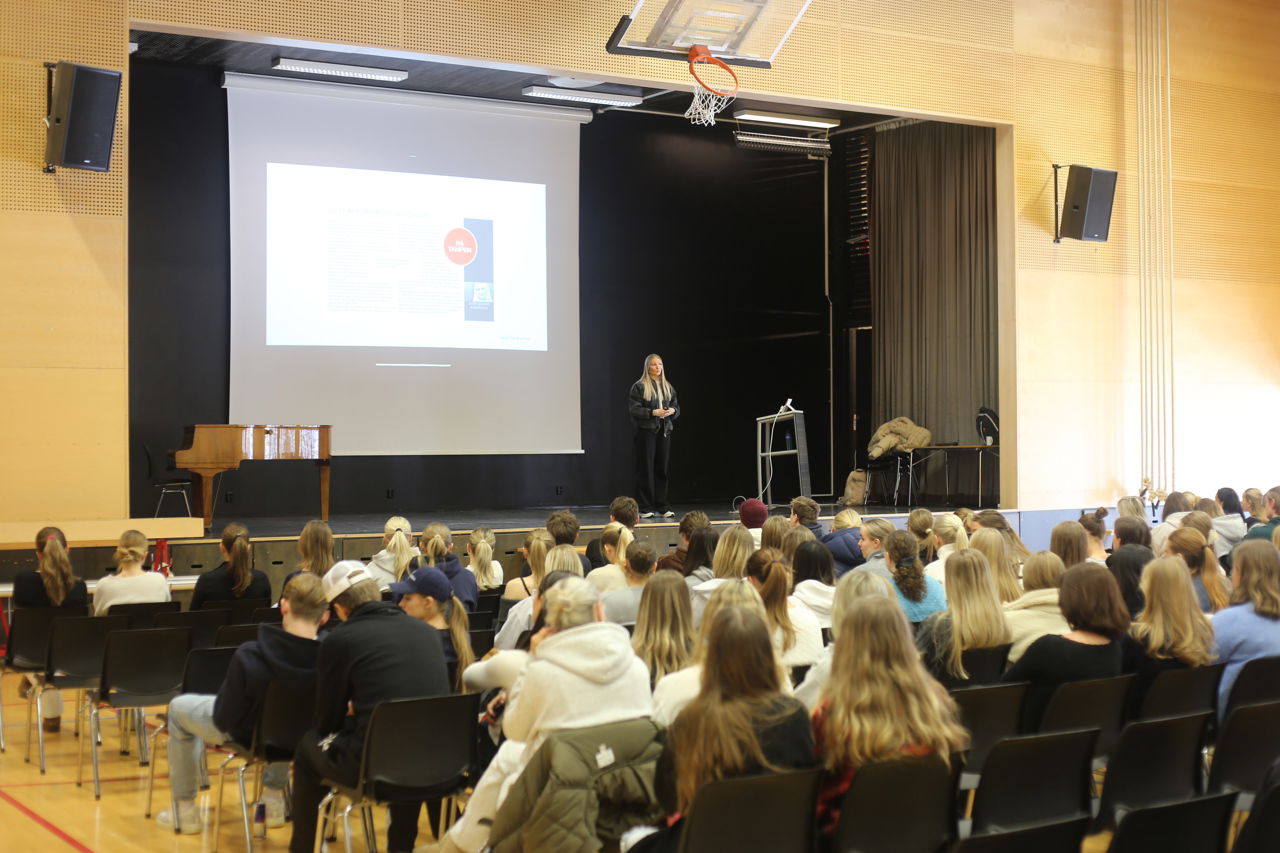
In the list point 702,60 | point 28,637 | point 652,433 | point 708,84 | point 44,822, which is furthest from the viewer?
point 652,433

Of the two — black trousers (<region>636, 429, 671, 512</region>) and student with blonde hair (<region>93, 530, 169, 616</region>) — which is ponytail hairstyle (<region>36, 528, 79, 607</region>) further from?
black trousers (<region>636, 429, 671, 512</region>)

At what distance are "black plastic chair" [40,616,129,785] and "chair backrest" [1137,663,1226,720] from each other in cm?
407

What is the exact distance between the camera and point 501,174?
1200 cm

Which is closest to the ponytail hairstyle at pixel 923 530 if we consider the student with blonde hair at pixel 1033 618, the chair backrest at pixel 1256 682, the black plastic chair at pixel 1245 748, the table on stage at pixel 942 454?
the student with blonde hair at pixel 1033 618

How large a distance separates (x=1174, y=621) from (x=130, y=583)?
15.3 feet

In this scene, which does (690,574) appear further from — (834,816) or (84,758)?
(84,758)

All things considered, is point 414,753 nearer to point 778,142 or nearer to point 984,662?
point 984,662

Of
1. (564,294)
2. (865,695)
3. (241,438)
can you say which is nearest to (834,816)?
(865,695)

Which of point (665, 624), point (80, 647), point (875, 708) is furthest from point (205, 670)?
point (875, 708)

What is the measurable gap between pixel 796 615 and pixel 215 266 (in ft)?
29.9

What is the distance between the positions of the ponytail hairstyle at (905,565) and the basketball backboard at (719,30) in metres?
5.19

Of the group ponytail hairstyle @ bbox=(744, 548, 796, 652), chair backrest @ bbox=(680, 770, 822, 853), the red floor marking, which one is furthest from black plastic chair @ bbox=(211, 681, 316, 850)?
chair backrest @ bbox=(680, 770, 822, 853)

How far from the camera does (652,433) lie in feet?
35.2

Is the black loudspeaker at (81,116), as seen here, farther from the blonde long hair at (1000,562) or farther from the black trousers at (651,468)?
the blonde long hair at (1000,562)
